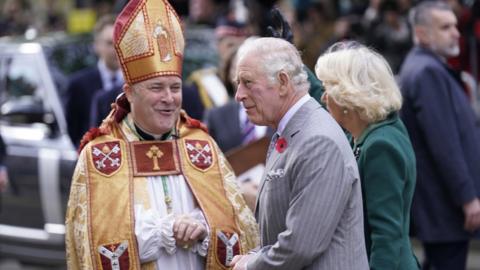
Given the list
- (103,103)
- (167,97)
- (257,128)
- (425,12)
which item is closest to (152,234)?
(167,97)

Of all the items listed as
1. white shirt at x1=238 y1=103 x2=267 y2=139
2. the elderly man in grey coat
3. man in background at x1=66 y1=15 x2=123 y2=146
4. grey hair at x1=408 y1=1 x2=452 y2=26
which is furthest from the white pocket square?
man in background at x1=66 y1=15 x2=123 y2=146

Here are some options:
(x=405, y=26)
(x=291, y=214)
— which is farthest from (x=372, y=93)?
(x=405, y=26)

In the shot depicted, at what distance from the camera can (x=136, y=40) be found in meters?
5.41

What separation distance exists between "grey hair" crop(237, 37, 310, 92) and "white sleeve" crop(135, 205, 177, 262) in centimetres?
88

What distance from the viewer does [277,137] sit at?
485 cm

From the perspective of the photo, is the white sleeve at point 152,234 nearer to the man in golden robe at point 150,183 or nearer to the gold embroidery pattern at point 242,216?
the man in golden robe at point 150,183

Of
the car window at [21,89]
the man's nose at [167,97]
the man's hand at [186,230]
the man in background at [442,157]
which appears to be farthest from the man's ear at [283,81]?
the car window at [21,89]

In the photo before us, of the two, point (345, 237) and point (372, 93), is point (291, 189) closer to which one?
point (345, 237)

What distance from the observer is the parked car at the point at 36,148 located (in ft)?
33.1

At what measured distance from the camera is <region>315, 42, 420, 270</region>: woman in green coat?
5246mm

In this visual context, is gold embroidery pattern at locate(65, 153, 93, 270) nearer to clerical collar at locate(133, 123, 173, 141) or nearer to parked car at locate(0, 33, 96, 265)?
clerical collar at locate(133, 123, 173, 141)

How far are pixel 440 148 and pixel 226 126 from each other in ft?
4.55

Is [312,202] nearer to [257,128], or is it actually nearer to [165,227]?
[165,227]

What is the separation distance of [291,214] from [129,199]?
0.97 m
